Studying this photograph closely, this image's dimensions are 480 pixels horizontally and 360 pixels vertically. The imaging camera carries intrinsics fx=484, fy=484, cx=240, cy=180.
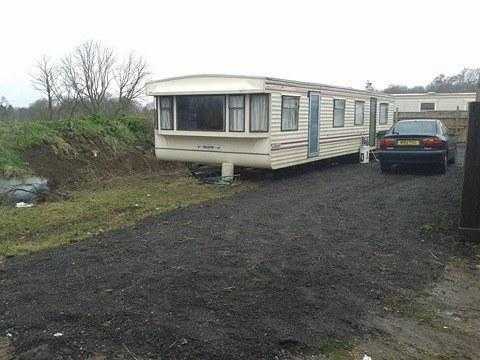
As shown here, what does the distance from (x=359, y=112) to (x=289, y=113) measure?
526 cm

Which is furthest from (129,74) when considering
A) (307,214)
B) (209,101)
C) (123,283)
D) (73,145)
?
(123,283)

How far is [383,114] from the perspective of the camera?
18.3 m

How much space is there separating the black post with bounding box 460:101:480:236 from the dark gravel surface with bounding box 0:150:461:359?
0.90 ft

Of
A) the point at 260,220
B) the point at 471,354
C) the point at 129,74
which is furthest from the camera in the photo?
the point at 129,74

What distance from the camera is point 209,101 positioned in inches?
437

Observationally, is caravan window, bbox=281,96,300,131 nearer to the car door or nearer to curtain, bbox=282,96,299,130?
curtain, bbox=282,96,299,130

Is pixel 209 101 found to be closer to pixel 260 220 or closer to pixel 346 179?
pixel 346 179

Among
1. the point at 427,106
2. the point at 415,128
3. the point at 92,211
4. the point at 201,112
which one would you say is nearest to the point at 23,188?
the point at 92,211

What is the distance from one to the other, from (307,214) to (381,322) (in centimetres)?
378

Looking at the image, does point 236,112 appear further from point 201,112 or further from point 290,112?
point 290,112

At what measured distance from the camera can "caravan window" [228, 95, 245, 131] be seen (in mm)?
10727

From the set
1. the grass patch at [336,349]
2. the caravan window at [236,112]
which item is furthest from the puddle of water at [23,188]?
the grass patch at [336,349]

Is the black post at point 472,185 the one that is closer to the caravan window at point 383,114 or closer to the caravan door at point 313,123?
the caravan door at point 313,123

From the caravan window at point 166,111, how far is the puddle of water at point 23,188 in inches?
127
